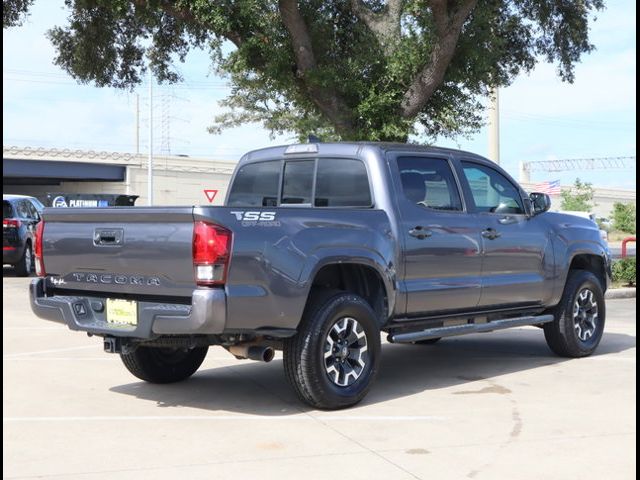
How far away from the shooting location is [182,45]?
22.4 metres

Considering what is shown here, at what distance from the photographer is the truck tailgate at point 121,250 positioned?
6.21 meters

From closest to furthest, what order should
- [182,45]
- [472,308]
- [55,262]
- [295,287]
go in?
[295,287], [55,262], [472,308], [182,45]

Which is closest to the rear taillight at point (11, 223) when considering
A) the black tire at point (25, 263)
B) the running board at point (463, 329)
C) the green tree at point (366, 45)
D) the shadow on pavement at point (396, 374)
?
the black tire at point (25, 263)

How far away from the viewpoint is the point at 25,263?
20.4 metres

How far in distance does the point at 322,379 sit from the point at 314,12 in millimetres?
13800

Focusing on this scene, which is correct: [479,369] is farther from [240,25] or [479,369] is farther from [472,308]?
[240,25]

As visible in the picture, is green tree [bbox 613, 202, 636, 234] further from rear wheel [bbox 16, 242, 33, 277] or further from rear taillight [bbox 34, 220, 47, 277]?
rear taillight [bbox 34, 220, 47, 277]

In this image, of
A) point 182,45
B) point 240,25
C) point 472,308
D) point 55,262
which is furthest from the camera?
point 182,45

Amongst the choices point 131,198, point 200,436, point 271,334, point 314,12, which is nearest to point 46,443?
point 200,436

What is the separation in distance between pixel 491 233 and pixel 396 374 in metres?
1.51

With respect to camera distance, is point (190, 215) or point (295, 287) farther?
point (295, 287)

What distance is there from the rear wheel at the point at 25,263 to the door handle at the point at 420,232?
1441 cm

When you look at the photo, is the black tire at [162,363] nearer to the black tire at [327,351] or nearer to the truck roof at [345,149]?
the black tire at [327,351]

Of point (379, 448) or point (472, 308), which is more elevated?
point (472, 308)
